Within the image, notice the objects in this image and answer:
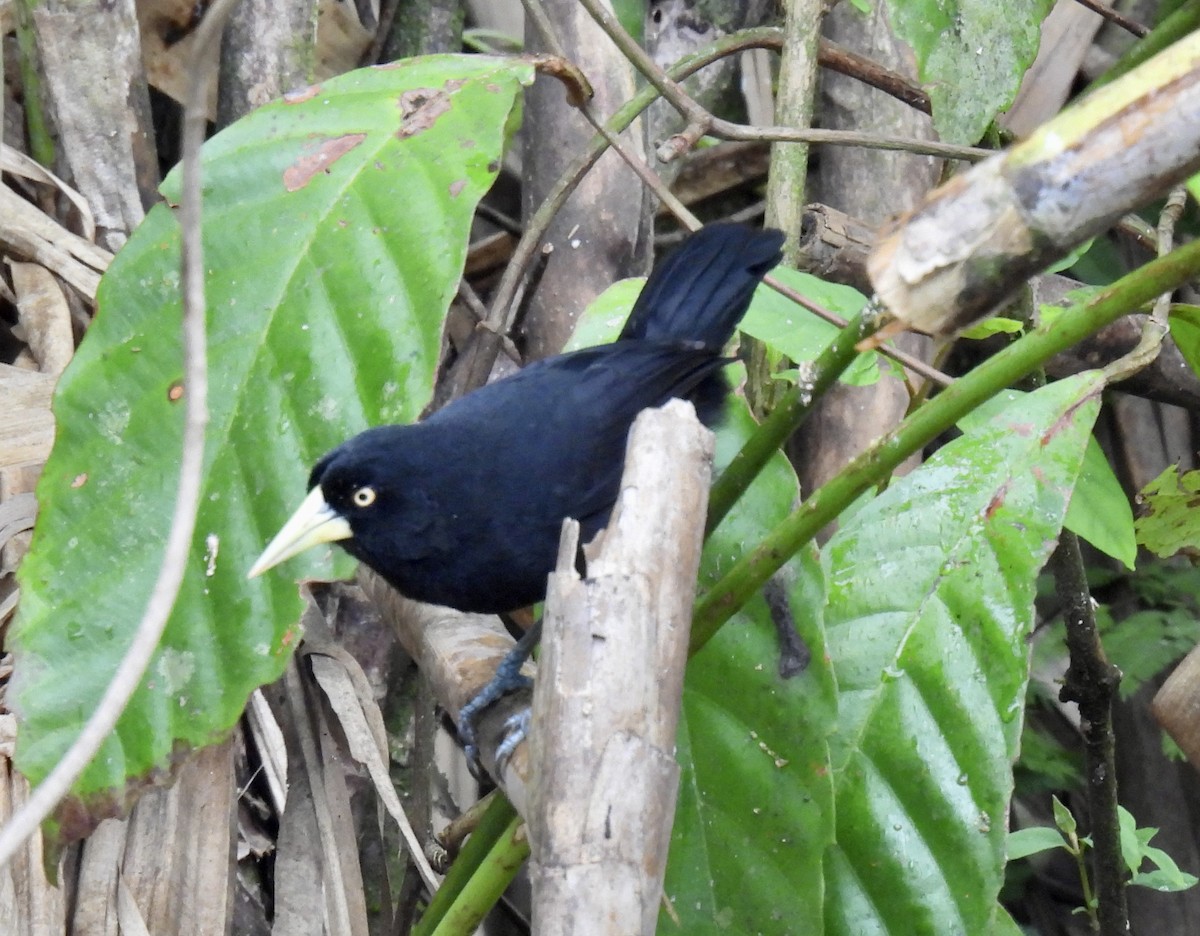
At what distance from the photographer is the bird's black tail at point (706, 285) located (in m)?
2.56

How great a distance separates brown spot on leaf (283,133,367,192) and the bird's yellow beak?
1.51 ft

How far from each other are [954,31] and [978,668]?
984 mm

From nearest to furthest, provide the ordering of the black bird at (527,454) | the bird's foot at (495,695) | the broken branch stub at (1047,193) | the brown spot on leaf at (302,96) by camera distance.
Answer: the broken branch stub at (1047,193) → the brown spot on leaf at (302,96) → the bird's foot at (495,695) → the black bird at (527,454)

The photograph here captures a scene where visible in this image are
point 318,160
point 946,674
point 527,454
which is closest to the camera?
point 946,674

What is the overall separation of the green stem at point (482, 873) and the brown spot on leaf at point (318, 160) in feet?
3.00

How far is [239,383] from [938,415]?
1.00 metres

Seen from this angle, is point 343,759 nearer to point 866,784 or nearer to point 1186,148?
point 866,784

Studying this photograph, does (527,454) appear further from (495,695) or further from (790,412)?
(790,412)

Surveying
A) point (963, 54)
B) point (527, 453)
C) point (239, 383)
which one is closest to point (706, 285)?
point (527, 453)

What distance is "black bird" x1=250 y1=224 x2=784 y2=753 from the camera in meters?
2.32

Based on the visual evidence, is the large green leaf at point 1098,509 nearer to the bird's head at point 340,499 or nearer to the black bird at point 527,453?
the black bird at point 527,453

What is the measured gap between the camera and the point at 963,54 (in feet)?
6.64

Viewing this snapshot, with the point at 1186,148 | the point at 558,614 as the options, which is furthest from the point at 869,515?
the point at 1186,148

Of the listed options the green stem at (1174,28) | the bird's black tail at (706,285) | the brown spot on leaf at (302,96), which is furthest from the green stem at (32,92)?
the green stem at (1174,28)
